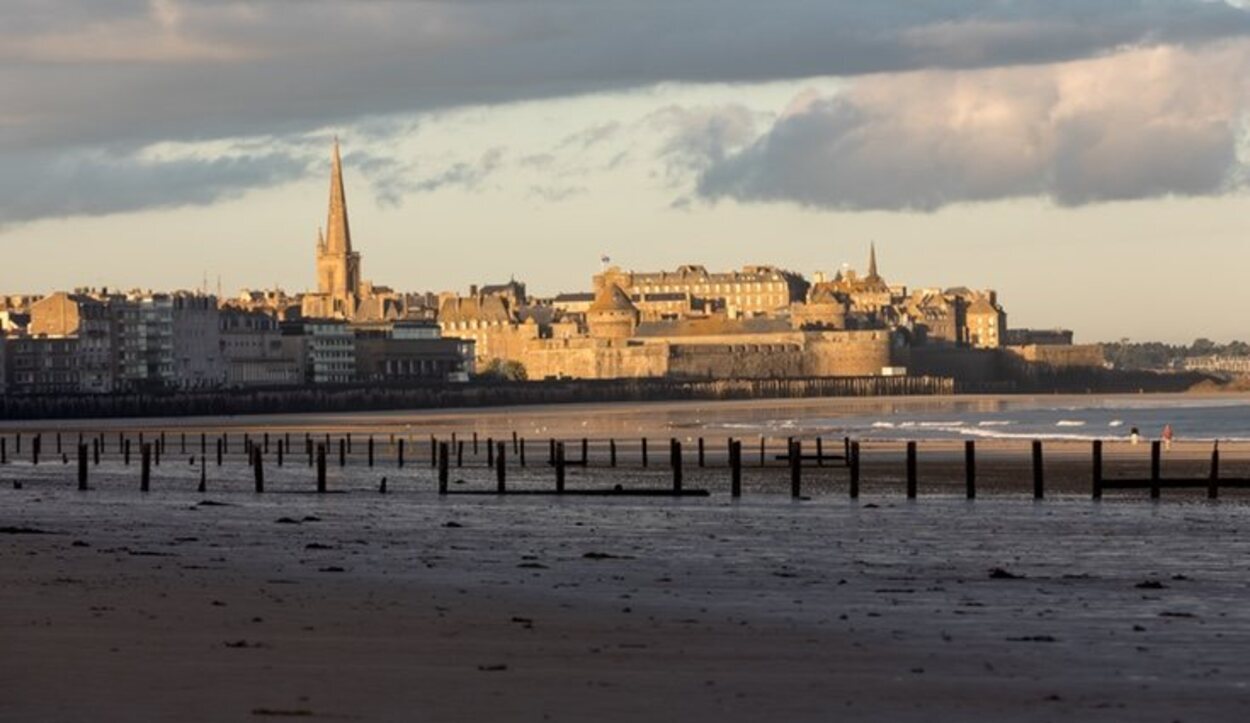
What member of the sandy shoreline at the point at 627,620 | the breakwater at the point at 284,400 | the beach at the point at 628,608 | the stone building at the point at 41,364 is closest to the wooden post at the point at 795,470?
the beach at the point at 628,608

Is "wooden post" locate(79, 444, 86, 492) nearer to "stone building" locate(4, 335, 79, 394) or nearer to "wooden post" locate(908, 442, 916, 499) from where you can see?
"wooden post" locate(908, 442, 916, 499)

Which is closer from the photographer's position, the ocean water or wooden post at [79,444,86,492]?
wooden post at [79,444,86,492]

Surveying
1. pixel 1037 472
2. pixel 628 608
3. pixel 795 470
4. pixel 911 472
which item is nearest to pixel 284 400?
pixel 795 470

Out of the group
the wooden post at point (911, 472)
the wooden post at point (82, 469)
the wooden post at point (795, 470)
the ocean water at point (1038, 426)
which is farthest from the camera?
the ocean water at point (1038, 426)

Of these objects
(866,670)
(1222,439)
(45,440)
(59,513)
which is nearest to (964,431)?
(1222,439)

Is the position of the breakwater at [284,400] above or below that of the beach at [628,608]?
below

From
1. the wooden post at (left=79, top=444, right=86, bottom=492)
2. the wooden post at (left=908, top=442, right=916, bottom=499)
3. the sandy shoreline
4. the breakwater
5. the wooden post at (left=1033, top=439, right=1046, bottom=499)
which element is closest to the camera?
the sandy shoreline

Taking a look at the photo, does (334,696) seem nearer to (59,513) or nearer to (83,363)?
(59,513)

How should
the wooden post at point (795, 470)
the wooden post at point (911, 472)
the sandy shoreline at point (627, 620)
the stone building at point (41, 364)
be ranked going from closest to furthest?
the sandy shoreline at point (627, 620) < the wooden post at point (911, 472) < the wooden post at point (795, 470) < the stone building at point (41, 364)

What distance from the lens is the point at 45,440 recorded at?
3654 inches

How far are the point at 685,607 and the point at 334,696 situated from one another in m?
5.97

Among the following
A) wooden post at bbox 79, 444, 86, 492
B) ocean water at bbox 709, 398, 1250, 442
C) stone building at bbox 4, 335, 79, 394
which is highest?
stone building at bbox 4, 335, 79, 394

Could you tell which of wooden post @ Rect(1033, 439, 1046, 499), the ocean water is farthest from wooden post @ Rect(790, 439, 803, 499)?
the ocean water

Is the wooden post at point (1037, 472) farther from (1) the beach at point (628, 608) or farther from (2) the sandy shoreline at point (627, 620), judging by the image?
(2) the sandy shoreline at point (627, 620)
